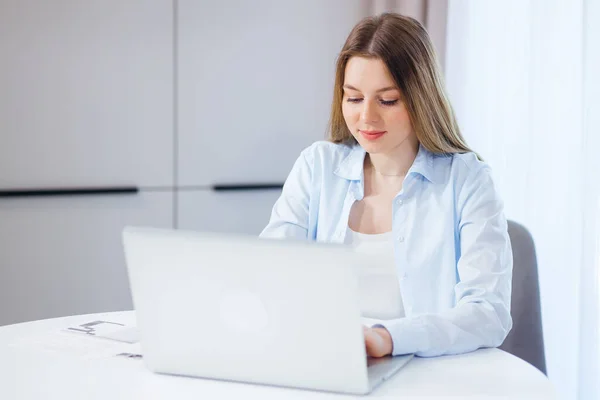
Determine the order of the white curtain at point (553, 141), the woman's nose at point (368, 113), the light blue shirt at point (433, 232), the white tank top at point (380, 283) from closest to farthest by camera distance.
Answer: the light blue shirt at point (433, 232), the woman's nose at point (368, 113), the white tank top at point (380, 283), the white curtain at point (553, 141)

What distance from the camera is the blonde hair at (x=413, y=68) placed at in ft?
5.80

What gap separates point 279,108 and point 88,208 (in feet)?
2.81

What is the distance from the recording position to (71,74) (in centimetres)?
285

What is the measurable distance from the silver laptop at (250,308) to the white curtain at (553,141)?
55.8 inches

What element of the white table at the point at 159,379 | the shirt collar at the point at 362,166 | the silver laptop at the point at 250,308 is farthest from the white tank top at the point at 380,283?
the silver laptop at the point at 250,308

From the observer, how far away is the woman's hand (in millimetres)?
1339

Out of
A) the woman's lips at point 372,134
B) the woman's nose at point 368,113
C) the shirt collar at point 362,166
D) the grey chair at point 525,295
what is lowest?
the grey chair at point 525,295

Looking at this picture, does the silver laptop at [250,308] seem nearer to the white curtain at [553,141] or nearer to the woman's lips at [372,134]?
the woman's lips at [372,134]

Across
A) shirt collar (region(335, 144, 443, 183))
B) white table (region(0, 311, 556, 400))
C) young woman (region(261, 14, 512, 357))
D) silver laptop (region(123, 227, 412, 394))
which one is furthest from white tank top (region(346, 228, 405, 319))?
silver laptop (region(123, 227, 412, 394))

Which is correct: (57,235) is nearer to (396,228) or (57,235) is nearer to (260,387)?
(396,228)

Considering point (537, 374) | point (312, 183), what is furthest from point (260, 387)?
point (312, 183)

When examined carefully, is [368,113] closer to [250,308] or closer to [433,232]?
[433,232]

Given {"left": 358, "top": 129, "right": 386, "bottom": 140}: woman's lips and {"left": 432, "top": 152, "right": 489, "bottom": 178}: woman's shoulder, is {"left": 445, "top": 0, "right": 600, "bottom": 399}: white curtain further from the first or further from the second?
{"left": 358, "top": 129, "right": 386, "bottom": 140}: woman's lips

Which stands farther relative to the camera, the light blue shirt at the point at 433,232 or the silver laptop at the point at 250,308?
the light blue shirt at the point at 433,232
